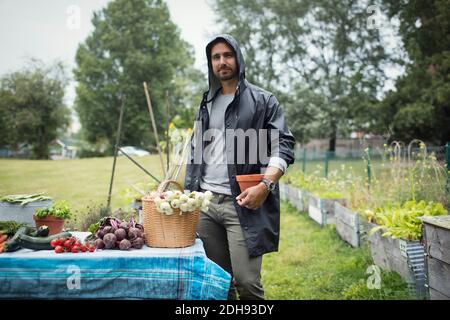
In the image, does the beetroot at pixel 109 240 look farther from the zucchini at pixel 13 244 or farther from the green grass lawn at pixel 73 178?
the green grass lawn at pixel 73 178

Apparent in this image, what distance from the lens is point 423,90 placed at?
39.6ft

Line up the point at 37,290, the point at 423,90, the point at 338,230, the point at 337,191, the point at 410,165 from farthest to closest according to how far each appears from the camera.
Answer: the point at 423,90 < the point at 337,191 < the point at 338,230 < the point at 410,165 < the point at 37,290

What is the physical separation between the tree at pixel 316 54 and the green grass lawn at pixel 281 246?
13.9 meters

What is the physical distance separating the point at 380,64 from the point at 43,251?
1890 cm

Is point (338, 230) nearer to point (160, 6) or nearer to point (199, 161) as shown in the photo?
point (199, 161)

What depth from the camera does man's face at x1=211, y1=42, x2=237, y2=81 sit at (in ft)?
6.85

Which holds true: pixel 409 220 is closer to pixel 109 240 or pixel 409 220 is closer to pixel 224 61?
pixel 224 61

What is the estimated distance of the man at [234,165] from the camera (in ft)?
6.45

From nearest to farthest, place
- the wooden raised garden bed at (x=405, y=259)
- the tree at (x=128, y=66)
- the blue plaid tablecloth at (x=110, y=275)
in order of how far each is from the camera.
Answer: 1. the blue plaid tablecloth at (x=110, y=275)
2. the wooden raised garden bed at (x=405, y=259)
3. the tree at (x=128, y=66)

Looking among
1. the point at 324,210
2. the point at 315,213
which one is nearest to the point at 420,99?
the point at 315,213

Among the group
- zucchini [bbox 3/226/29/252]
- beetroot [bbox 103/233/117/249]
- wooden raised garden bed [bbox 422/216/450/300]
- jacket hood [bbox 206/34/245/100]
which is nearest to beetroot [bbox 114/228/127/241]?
beetroot [bbox 103/233/117/249]

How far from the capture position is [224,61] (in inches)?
82.0

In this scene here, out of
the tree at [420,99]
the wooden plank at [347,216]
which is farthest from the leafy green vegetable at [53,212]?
the tree at [420,99]
